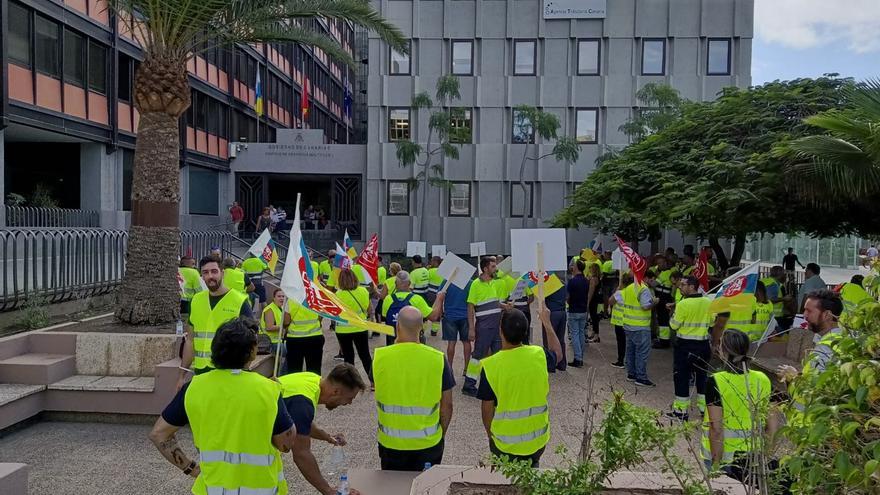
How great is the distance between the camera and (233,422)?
3.33 m

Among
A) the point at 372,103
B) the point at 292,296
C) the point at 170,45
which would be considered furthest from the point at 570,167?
the point at 292,296

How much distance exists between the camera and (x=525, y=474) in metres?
3.26

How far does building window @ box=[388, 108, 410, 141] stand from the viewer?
2964 centimetres

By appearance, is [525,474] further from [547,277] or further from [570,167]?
[570,167]

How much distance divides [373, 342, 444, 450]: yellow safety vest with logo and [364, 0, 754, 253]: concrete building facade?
24.9 m

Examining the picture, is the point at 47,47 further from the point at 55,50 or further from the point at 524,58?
the point at 524,58

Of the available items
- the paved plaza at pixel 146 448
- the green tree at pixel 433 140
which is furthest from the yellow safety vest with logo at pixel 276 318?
the green tree at pixel 433 140

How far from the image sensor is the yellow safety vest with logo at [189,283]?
33.5 ft

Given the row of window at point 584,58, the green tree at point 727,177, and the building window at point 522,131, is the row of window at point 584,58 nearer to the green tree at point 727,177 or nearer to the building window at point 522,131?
the building window at point 522,131

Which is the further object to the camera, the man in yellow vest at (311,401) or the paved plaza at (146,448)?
the paved plaza at (146,448)

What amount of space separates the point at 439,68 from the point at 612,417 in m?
27.6

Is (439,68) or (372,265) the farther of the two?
(439,68)

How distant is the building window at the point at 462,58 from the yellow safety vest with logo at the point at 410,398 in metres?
26.5

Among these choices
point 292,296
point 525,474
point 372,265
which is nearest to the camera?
point 525,474
